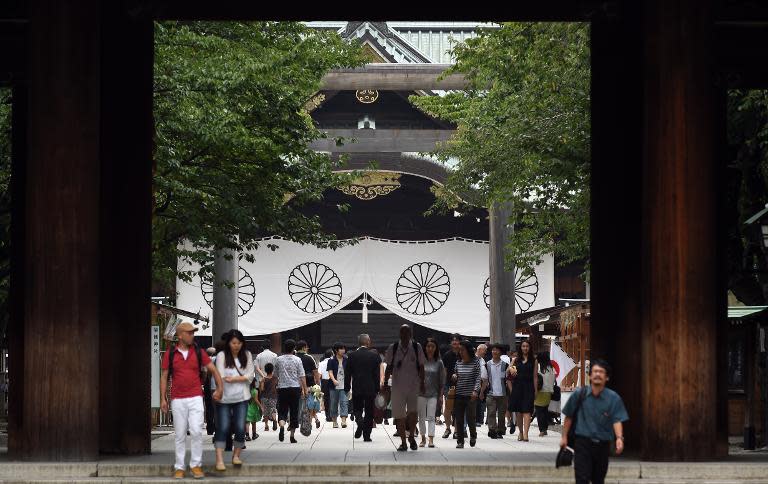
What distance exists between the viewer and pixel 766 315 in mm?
20234

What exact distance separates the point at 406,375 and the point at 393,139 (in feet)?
60.8

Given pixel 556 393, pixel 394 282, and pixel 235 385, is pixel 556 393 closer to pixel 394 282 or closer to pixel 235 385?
pixel 235 385

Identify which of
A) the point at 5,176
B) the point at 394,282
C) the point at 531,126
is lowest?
the point at 394,282

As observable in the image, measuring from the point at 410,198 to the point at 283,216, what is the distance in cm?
1677

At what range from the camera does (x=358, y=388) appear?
2148cm

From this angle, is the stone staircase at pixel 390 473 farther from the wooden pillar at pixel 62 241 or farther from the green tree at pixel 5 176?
the green tree at pixel 5 176

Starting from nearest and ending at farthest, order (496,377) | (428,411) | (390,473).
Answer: (390,473) < (428,411) < (496,377)

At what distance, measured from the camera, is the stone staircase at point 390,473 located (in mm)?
14875

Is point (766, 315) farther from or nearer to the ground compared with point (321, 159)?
nearer to the ground

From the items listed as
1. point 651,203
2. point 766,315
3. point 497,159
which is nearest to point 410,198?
point 497,159

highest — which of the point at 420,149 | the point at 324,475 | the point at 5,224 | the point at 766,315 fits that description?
the point at 420,149

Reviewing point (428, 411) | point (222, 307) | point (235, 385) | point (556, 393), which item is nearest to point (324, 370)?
point (222, 307)

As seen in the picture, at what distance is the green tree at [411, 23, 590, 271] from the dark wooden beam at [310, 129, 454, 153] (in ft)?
22.5

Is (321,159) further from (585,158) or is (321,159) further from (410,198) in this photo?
Answer: (410,198)
